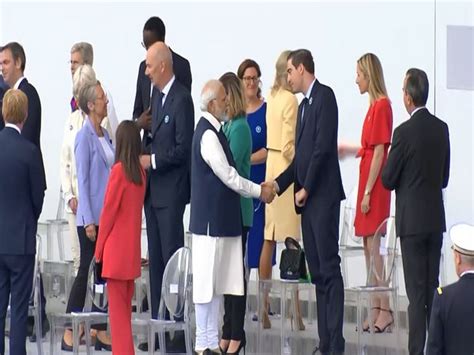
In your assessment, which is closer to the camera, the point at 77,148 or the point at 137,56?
the point at 77,148

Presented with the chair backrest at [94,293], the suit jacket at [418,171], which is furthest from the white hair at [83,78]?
the suit jacket at [418,171]

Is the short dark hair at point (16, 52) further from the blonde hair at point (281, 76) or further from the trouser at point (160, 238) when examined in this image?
the blonde hair at point (281, 76)

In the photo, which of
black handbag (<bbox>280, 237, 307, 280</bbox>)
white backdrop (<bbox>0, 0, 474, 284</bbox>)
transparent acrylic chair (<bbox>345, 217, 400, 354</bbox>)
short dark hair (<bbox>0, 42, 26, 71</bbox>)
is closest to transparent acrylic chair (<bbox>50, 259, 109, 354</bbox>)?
black handbag (<bbox>280, 237, 307, 280</bbox>)

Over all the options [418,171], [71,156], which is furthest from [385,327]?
[71,156]

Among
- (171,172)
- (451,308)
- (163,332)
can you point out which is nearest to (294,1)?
(171,172)

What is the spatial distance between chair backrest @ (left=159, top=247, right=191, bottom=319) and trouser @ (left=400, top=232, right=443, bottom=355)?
133 centimetres

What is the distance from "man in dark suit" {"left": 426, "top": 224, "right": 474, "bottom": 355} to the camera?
27.8 feet

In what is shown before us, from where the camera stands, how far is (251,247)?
13.0m

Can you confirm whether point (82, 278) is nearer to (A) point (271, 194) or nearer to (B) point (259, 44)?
(A) point (271, 194)

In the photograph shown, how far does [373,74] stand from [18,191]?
256cm

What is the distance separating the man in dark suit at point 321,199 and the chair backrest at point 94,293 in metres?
1.29

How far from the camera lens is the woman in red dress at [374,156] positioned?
12375mm

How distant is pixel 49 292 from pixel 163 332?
230 centimetres

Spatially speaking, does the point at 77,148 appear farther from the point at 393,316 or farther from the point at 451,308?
the point at 451,308
